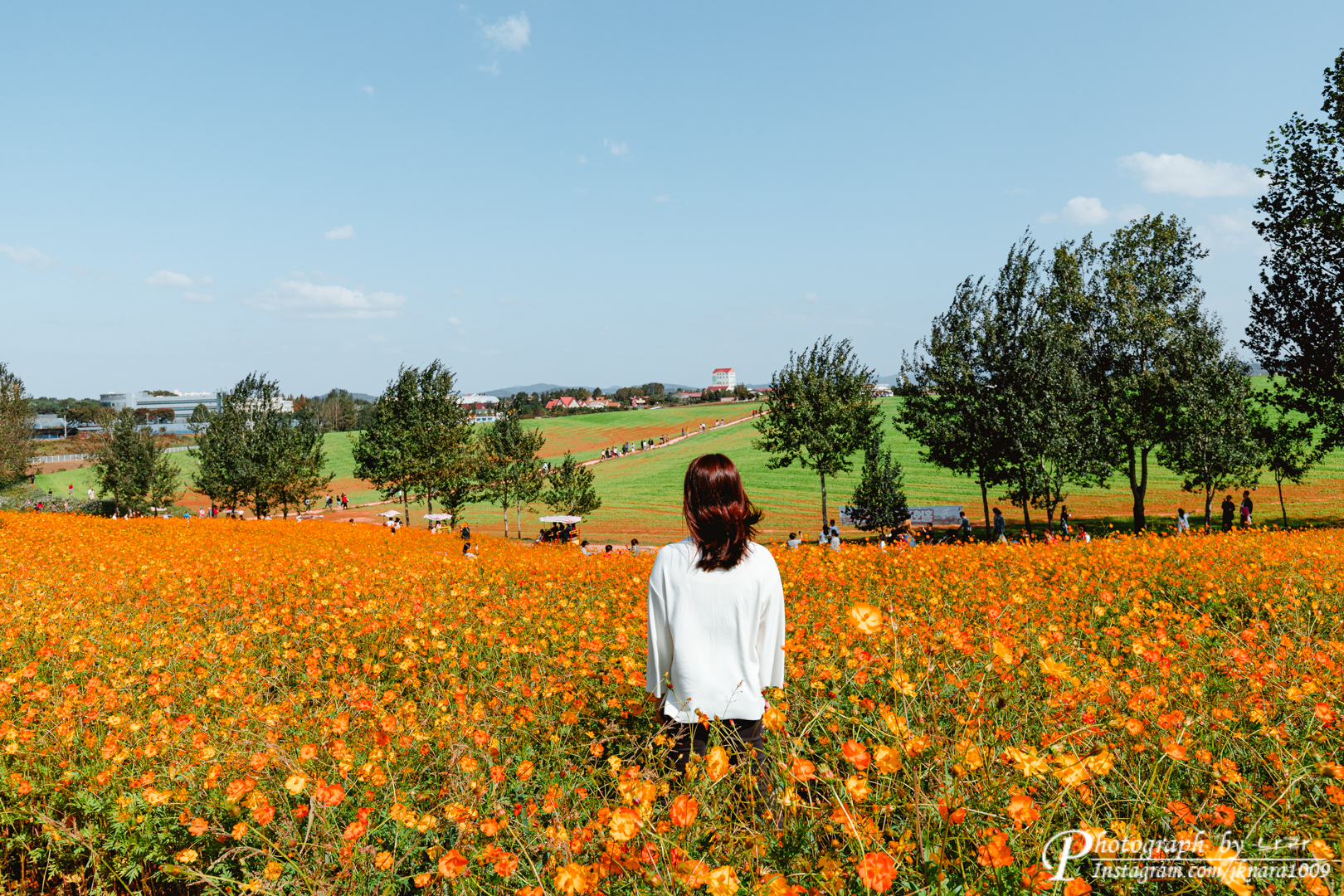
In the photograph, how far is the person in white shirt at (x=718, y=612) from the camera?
2.74 metres

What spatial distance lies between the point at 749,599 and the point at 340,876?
181 cm

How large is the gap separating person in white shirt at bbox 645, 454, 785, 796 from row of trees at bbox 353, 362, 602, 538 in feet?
88.4

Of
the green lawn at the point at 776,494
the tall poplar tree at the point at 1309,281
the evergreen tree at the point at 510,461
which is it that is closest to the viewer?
the tall poplar tree at the point at 1309,281

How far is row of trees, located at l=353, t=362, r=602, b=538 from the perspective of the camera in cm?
2827

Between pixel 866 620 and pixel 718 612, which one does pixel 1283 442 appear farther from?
pixel 718 612

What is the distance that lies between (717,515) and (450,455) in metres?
27.4

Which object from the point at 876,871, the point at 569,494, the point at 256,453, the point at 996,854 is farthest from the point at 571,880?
the point at 256,453

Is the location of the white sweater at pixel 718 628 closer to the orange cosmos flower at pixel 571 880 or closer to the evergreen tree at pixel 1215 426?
the orange cosmos flower at pixel 571 880

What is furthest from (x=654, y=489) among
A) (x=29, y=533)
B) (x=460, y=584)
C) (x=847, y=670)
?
(x=847, y=670)

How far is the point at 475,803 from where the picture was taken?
246 centimetres

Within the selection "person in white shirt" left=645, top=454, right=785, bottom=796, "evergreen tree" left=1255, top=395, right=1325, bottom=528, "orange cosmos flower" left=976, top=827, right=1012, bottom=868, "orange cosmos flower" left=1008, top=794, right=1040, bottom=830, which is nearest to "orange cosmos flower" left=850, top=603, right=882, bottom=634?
"person in white shirt" left=645, top=454, right=785, bottom=796

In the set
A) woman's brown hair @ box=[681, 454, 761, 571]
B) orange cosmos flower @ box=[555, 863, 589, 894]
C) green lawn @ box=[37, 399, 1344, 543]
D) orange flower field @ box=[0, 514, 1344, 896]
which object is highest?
woman's brown hair @ box=[681, 454, 761, 571]

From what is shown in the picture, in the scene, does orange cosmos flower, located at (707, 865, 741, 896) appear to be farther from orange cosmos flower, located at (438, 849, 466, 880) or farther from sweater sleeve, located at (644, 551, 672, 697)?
sweater sleeve, located at (644, 551, 672, 697)

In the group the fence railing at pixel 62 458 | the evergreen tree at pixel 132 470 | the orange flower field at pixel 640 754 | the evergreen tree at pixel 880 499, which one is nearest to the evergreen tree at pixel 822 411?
the evergreen tree at pixel 880 499
